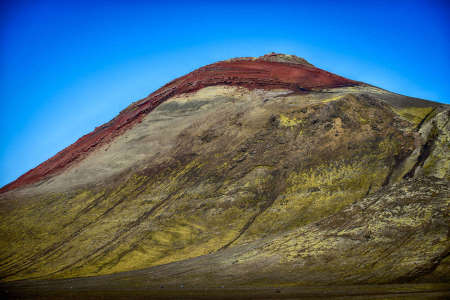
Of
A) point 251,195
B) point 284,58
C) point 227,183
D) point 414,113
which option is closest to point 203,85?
point 284,58

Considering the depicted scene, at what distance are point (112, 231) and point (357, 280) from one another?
32078 mm

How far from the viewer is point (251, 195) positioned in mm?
51125

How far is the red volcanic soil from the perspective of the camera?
73500mm

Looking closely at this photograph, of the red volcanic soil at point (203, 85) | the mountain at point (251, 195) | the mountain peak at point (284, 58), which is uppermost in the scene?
the mountain peak at point (284, 58)

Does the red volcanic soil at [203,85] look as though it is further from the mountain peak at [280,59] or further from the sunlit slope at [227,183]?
the sunlit slope at [227,183]

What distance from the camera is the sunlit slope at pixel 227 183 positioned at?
44062 millimetres

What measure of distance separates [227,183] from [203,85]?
31.5 metres

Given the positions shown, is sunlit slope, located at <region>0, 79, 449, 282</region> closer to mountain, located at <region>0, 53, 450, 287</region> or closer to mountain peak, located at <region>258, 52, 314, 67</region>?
mountain, located at <region>0, 53, 450, 287</region>

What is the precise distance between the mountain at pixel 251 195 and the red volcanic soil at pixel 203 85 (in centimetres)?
57

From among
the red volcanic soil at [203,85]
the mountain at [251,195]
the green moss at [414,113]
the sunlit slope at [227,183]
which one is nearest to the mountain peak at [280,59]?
the red volcanic soil at [203,85]

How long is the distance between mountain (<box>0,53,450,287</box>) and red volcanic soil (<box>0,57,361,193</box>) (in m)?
0.57

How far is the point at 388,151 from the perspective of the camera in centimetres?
4947

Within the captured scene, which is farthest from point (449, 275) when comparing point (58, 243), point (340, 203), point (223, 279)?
point (58, 243)

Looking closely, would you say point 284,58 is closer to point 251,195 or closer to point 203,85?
point 203,85
